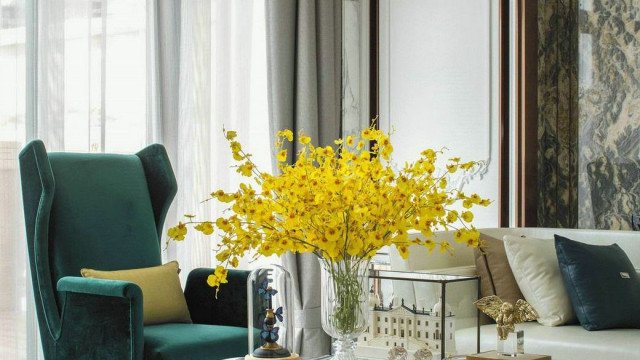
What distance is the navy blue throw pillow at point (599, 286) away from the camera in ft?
10.9

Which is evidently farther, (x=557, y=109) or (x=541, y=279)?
(x=557, y=109)

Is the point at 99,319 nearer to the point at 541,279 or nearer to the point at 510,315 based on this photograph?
the point at 510,315

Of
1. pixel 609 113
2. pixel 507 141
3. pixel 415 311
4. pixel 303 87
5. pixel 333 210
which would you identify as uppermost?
pixel 303 87

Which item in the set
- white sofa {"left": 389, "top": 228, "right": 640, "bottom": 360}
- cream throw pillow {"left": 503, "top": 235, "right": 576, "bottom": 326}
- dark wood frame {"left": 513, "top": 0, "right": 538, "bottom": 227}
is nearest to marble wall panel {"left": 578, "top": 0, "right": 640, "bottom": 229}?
dark wood frame {"left": 513, "top": 0, "right": 538, "bottom": 227}

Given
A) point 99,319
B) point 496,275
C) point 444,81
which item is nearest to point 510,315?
point 496,275

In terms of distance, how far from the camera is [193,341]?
9.97 feet

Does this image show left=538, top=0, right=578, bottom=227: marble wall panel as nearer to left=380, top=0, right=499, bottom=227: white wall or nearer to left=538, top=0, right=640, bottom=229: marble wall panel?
left=538, top=0, right=640, bottom=229: marble wall panel

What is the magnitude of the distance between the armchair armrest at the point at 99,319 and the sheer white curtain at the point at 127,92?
569mm

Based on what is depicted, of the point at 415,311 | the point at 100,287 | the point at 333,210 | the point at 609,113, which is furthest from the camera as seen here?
the point at 609,113

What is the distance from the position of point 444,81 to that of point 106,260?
6.99 feet

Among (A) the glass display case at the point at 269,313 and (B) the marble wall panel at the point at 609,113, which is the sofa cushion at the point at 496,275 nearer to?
(B) the marble wall panel at the point at 609,113

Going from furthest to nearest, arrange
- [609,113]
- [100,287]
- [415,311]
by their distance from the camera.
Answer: [609,113]
[100,287]
[415,311]

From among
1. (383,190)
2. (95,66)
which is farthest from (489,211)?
(383,190)

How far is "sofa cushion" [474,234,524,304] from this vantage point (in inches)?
139
